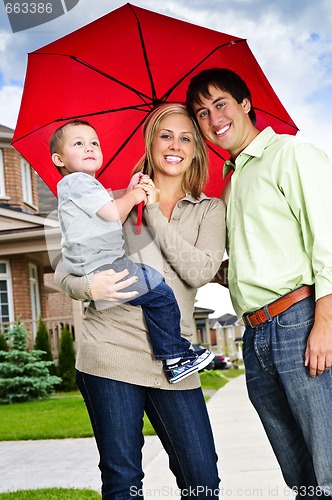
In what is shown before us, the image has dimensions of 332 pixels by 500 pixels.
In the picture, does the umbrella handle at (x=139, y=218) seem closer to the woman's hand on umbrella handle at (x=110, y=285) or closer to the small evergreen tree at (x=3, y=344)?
the woman's hand on umbrella handle at (x=110, y=285)

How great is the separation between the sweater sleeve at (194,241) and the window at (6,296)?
1591cm

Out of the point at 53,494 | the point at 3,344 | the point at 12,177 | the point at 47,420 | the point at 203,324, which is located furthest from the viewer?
the point at 203,324

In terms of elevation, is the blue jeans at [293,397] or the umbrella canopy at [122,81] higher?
the umbrella canopy at [122,81]

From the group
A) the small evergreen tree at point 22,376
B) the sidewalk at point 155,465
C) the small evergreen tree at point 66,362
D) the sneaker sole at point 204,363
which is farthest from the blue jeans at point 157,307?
the small evergreen tree at point 66,362

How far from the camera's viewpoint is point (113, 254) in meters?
2.98

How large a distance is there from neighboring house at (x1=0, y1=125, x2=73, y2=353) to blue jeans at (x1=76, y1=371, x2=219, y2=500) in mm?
13747

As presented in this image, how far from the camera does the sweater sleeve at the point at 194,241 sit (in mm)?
2982

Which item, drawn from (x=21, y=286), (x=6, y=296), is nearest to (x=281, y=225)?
(x=21, y=286)

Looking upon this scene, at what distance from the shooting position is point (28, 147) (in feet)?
12.2

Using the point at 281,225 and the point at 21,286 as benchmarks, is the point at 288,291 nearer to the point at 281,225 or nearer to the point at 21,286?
the point at 281,225

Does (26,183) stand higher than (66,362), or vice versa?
(26,183)

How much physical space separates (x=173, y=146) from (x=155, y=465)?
177 inches

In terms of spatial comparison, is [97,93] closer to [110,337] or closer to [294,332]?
[110,337]

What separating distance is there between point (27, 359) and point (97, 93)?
12.7 meters
